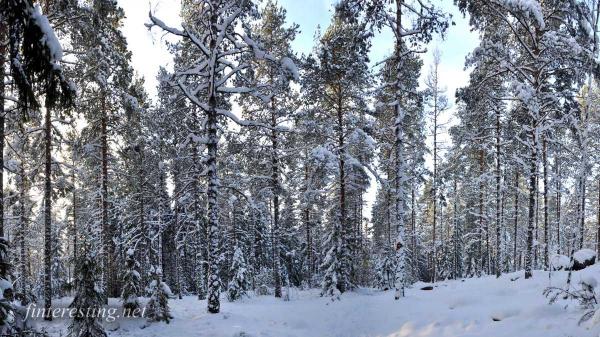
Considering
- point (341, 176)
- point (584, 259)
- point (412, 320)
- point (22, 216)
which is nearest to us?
point (412, 320)

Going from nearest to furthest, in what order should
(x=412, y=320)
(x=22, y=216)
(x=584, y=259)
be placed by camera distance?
(x=412, y=320) < (x=584, y=259) < (x=22, y=216)

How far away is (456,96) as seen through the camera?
52.4ft

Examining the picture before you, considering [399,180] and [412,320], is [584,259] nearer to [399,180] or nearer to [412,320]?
[399,180]

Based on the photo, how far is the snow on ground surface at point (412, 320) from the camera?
8.04 m

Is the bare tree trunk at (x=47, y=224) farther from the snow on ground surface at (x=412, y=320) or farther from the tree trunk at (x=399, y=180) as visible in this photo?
the tree trunk at (x=399, y=180)

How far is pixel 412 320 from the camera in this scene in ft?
34.3

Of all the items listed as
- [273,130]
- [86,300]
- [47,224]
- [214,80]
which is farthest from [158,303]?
[273,130]

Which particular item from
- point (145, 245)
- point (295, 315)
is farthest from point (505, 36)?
point (145, 245)

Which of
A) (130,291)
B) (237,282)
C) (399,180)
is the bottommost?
(237,282)

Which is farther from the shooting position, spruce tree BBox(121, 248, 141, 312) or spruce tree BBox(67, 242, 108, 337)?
spruce tree BBox(121, 248, 141, 312)

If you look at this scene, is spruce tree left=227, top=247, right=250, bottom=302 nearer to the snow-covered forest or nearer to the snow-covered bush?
the snow-covered forest

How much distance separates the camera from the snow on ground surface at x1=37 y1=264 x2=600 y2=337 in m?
8.04

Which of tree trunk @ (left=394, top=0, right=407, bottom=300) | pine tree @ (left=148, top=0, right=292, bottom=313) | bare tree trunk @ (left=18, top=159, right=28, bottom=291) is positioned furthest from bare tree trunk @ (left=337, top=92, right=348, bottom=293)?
bare tree trunk @ (left=18, top=159, right=28, bottom=291)

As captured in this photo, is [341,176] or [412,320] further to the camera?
[341,176]
